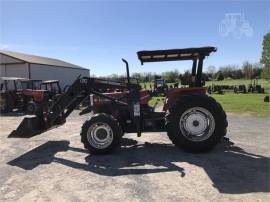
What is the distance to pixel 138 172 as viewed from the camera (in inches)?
248

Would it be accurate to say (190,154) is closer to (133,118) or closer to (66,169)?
(133,118)

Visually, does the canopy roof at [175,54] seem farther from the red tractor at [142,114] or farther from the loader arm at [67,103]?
the loader arm at [67,103]

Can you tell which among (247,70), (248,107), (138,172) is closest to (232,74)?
(247,70)

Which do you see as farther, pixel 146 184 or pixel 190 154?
pixel 190 154

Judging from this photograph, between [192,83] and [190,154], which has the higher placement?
[192,83]

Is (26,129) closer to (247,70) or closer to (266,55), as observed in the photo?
(266,55)

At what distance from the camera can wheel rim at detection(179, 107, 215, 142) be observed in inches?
302

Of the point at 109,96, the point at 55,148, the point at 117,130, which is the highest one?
the point at 109,96

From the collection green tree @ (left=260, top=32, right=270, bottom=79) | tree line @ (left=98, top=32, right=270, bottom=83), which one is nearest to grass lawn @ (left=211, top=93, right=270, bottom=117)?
tree line @ (left=98, top=32, right=270, bottom=83)

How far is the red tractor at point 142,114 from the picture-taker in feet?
25.0

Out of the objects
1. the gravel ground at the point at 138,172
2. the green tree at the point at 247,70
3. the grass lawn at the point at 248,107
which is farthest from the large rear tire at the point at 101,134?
the green tree at the point at 247,70

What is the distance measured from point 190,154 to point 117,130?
1.72m

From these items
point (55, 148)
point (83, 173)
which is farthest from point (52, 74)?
point (83, 173)

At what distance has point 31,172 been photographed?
259 inches
